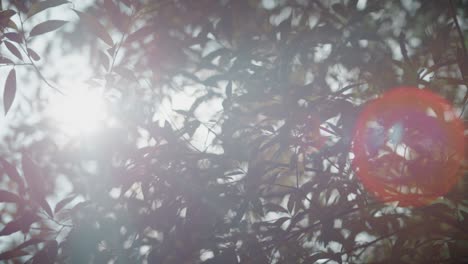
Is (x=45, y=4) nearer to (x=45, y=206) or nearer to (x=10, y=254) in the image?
(x=45, y=206)

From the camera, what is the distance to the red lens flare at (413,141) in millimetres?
1229

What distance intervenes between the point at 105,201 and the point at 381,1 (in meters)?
1.50

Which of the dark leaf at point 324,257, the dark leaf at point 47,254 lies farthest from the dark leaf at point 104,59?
the dark leaf at point 324,257

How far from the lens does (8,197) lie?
3.79 feet

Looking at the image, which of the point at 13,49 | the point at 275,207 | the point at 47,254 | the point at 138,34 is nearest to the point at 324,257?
the point at 275,207

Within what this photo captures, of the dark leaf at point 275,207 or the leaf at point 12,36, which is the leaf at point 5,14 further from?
the dark leaf at point 275,207

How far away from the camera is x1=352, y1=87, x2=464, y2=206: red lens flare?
1229mm

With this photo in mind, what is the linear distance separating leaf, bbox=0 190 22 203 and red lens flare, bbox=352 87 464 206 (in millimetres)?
1160

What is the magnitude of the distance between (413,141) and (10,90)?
1404 millimetres

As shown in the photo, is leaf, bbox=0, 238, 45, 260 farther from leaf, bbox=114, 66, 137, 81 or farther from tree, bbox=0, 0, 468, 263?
leaf, bbox=114, 66, 137, 81

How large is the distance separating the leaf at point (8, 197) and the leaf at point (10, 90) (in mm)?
280

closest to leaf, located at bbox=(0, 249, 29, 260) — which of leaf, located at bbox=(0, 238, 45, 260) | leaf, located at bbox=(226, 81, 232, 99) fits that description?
leaf, located at bbox=(0, 238, 45, 260)

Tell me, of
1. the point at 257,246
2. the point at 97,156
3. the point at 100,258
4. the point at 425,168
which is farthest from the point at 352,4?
the point at 100,258

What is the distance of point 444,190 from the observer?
1.30m
